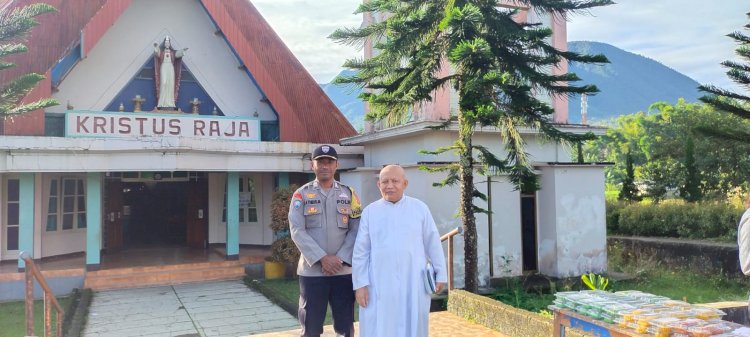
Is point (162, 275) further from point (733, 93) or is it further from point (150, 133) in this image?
point (733, 93)

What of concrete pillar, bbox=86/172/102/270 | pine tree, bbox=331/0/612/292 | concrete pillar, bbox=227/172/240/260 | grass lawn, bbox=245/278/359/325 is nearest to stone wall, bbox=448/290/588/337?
pine tree, bbox=331/0/612/292

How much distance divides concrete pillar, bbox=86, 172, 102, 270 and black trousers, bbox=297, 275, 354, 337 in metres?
7.72

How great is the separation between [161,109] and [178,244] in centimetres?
422

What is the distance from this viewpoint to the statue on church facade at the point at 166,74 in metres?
11.5

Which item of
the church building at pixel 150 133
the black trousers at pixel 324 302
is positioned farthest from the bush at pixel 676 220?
the black trousers at pixel 324 302

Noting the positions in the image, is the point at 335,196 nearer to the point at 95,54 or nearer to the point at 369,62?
the point at 369,62

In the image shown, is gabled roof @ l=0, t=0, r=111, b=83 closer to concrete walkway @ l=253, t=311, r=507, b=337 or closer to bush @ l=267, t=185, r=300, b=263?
bush @ l=267, t=185, r=300, b=263

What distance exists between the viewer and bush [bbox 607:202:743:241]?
11.4m

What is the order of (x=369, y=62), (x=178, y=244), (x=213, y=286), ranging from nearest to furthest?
(x=369, y=62) → (x=213, y=286) → (x=178, y=244)

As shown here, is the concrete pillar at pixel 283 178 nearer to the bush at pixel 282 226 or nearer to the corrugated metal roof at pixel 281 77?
the corrugated metal roof at pixel 281 77

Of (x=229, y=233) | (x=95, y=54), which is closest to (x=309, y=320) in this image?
(x=229, y=233)

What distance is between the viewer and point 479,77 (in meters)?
6.15

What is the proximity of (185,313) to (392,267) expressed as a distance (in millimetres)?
5604

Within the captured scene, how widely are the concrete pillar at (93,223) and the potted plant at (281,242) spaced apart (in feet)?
10.5
